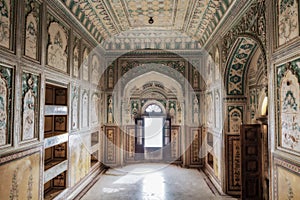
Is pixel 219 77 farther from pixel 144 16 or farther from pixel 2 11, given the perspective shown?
pixel 2 11

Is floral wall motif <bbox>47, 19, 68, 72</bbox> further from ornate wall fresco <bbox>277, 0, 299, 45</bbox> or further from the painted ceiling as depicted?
ornate wall fresco <bbox>277, 0, 299, 45</bbox>

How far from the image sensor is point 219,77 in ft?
18.2

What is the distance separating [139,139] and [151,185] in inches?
132

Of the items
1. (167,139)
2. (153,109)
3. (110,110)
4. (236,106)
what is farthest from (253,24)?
(153,109)

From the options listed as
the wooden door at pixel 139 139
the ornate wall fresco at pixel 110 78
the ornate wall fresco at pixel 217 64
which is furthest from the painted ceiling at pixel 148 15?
the wooden door at pixel 139 139

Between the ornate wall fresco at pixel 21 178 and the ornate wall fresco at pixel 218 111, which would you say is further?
the ornate wall fresco at pixel 218 111

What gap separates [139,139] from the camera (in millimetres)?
9219

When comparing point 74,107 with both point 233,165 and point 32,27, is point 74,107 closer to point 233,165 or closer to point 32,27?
point 32,27

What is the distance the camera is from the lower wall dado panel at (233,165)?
5.21 meters

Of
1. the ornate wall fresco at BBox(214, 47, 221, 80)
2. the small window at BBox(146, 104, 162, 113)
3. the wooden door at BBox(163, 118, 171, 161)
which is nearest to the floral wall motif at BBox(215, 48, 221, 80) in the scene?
the ornate wall fresco at BBox(214, 47, 221, 80)

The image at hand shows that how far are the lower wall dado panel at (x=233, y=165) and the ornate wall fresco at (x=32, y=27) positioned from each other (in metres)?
4.30

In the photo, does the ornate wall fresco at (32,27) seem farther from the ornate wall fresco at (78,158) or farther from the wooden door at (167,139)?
the wooden door at (167,139)

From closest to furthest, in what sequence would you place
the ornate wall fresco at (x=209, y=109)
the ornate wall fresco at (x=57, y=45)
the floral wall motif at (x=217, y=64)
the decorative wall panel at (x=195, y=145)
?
the ornate wall fresco at (x=57, y=45) < the floral wall motif at (x=217, y=64) < the ornate wall fresco at (x=209, y=109) < the decorative wall panel at (x=195, y=145)

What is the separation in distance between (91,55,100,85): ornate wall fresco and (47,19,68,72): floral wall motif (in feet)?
6.44
